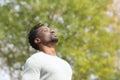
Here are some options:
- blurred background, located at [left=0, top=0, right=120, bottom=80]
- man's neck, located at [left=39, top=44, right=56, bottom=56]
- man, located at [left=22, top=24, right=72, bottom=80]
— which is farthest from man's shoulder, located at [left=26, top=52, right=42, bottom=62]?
blurred background, located at [left=0, top=0, right=120, bottom=80]

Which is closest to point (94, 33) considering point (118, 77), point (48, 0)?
point (48, 0)

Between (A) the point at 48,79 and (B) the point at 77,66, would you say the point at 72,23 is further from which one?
(A) the point at 48,79

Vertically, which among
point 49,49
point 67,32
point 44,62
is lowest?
point 44,62

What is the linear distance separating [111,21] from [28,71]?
25.1 metres

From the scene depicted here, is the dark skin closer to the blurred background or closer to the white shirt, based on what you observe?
the white shirt

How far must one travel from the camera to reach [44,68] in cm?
523

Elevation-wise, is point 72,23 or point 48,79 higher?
point 72,23

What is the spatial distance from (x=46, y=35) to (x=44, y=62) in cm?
34

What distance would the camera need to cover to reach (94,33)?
28.6 metres

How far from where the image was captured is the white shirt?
5168 millimetres

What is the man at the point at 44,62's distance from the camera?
17.0ft

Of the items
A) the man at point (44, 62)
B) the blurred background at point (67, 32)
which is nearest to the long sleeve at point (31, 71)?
the man at point (44, 62)

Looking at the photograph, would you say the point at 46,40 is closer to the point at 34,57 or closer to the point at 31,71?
the point at 34,57

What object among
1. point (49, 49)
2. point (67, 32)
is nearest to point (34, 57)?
point (49, 49)
